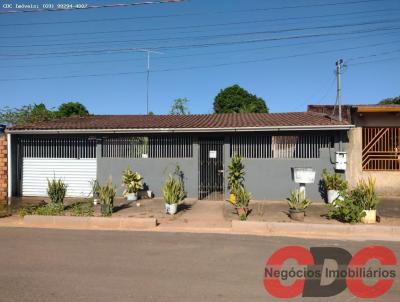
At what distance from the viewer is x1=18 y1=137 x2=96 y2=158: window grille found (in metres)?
15.4

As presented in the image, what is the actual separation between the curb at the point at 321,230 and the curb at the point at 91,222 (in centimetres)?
240

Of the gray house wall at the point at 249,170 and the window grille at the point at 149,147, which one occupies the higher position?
the window grille at the point at 149,147

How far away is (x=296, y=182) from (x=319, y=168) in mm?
1092

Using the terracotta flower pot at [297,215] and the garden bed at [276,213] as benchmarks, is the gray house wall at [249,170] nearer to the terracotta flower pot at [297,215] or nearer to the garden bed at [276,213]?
the garden bed at [276,213]

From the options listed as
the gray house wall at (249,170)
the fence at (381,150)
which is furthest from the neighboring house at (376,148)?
the gray house wall at (249,170)

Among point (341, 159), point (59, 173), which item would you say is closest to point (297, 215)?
point (341, 159)

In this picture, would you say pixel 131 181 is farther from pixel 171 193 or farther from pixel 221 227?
pixel 221 227

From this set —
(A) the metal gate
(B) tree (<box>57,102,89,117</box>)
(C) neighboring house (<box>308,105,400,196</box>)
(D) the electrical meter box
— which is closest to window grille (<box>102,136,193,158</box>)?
(A) the metal gate

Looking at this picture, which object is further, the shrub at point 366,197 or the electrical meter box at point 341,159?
the electrical meter box at point 341,159

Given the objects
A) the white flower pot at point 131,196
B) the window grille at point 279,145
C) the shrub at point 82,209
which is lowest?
the shrub at point 82,209

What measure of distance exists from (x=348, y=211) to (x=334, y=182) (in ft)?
10.7

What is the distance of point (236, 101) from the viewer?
4250 centimetres

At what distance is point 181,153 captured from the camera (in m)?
14.8

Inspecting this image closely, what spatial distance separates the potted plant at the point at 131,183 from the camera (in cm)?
1384
